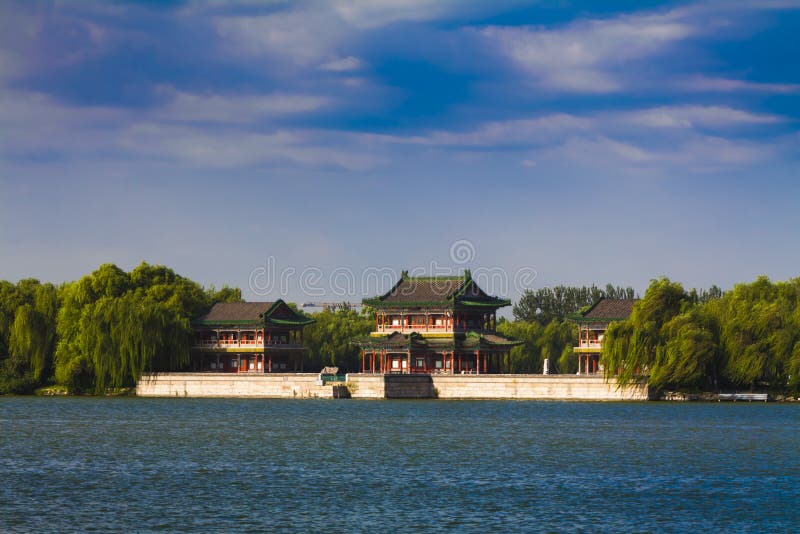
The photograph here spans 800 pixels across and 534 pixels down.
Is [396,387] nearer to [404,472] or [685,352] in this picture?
[685,352]

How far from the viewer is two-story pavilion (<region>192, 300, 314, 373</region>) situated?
99312 millimetres

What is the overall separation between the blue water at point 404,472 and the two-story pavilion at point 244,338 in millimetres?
29768

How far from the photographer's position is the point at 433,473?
4181cm

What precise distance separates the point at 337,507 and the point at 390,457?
1211 centimetres

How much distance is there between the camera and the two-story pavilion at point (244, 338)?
9931 cm

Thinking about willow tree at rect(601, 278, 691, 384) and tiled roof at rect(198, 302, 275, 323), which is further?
tiled roof at rect(198, 302, 275, 323)

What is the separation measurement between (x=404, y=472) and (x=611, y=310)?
51.4 m

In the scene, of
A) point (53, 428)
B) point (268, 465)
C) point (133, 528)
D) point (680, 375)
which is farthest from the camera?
point (680, 375)

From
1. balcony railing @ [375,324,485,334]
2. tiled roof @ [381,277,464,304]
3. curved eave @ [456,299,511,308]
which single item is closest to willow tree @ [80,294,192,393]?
balcony railing @ [375,324,485,334]

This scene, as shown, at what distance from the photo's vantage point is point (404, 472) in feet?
139

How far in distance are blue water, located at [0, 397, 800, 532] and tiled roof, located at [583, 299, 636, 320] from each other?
70.5ft

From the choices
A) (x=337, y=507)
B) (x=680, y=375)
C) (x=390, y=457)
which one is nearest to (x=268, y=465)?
(x=390, y=457)

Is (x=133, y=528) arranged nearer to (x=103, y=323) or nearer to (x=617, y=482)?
(x=617, y=482)

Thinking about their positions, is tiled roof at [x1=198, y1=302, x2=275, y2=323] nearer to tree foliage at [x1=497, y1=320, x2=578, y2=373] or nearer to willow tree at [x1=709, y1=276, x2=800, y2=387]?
tree foliage at [x1=497, y1=320, x2=578, y2=373]
